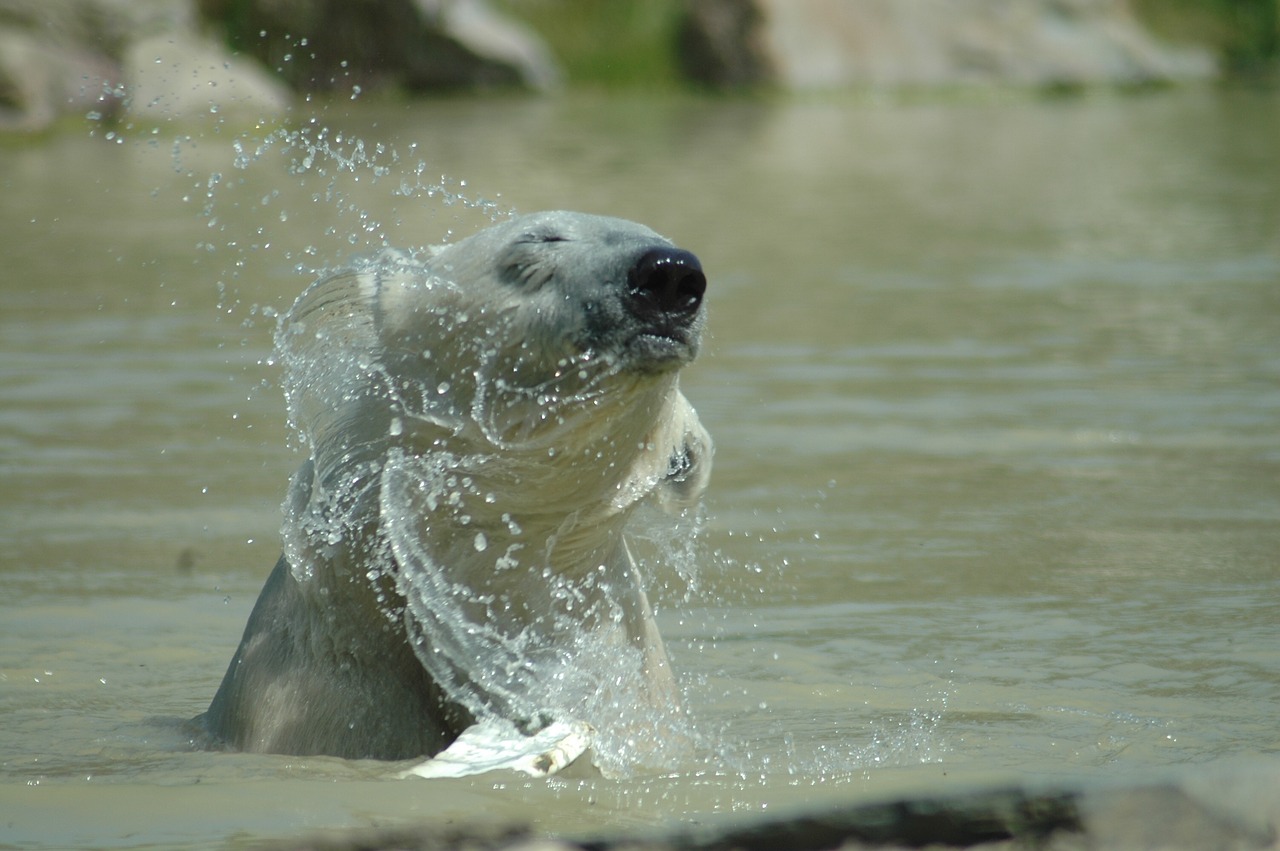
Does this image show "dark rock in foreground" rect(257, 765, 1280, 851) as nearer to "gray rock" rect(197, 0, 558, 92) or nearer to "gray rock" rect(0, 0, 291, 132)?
"gray rock" rect(0, 0, 291, 132)

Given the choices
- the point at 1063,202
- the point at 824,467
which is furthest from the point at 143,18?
the point at 824,467

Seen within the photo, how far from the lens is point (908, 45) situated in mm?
26969

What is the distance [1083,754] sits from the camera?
3.85m

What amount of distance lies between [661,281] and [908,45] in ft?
80.2

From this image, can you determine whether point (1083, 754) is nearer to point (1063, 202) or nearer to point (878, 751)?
point (878, 751)

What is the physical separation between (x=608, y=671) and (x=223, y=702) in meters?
0.85

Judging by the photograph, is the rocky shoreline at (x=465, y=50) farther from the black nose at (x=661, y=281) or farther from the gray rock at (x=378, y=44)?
the black nose at (x=661, y=281)

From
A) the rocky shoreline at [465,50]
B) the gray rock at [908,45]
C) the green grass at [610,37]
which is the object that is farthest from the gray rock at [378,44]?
the gray rock at [908,45]

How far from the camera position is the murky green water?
12.3ft

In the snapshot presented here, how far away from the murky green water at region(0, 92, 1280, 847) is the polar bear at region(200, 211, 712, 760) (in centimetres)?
19

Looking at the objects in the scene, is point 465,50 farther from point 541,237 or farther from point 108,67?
point 541,237

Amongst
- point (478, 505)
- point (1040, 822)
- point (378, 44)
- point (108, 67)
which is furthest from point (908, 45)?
point (1040, 822)

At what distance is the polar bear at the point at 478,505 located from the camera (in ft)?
11.5

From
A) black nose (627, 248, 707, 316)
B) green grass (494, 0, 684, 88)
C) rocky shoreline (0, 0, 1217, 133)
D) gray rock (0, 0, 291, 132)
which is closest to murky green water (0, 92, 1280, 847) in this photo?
black nose (627, 248, 707, 316)
